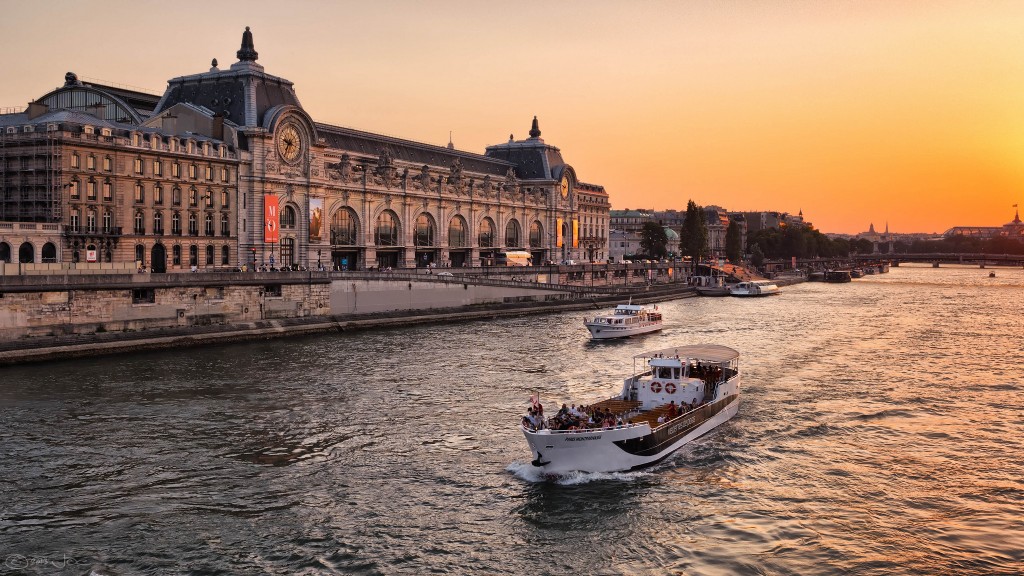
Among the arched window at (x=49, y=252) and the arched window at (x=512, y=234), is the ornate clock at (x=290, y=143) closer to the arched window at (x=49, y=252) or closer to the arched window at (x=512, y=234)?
the arched window at (x=49, y=252)

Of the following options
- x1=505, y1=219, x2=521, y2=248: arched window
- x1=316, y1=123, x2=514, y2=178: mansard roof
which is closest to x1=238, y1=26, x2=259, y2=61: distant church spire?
x1=316, y1=123, x2=514, y2=178: mansard roof

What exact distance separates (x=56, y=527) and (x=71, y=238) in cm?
5274

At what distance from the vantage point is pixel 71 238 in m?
72.6

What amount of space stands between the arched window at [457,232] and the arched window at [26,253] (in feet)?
193

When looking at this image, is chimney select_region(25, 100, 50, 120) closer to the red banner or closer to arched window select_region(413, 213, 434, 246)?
the red banner

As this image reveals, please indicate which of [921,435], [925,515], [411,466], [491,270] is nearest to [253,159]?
[491,270]

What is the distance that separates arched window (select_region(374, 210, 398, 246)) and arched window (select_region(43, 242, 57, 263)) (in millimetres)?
39898

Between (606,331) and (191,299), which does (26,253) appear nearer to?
(191,299)

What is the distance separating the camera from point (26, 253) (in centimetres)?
6900

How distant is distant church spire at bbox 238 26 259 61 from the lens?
3634 inches

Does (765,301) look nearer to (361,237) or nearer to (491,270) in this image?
(491,270)

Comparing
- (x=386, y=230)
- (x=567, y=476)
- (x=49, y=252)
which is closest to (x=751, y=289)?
(x=386, y=230)

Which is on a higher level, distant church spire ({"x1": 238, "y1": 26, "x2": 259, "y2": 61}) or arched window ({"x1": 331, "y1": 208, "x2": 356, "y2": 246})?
distant church spire ({"x1": 238, "y1": 26, "x2": 259, "y2": 61})

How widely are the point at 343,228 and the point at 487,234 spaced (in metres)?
34.5
